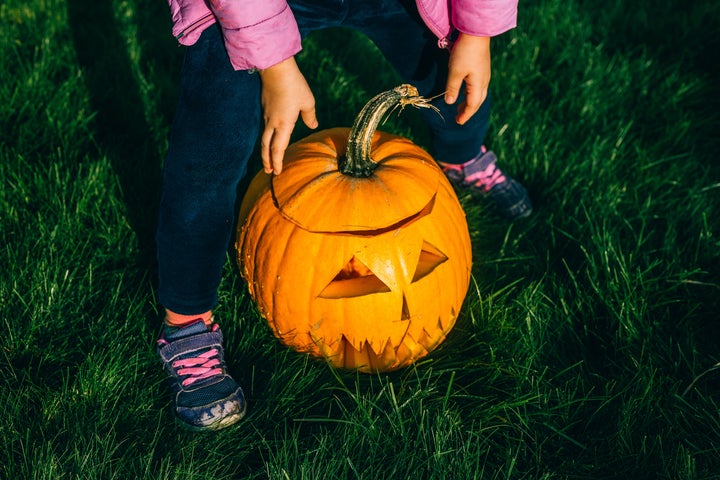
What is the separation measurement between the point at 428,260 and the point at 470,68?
1.76ft

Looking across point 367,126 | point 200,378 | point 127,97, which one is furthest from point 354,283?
point 127,97

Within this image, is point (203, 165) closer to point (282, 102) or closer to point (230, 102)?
point (230, 102)

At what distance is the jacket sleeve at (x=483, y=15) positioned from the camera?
179cm

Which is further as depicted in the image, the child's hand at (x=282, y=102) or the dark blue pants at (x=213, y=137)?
the dark blue pants at (x=213, y=137)

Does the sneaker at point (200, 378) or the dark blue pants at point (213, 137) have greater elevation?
the dark blue pants at point (213, 137)

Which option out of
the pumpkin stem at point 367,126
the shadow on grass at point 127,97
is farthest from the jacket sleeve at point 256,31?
the shadow on grass at point 127,97

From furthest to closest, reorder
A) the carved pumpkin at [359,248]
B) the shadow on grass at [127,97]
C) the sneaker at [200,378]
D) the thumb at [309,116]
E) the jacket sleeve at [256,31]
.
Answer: the shadow on grass at [127,97]
the sneaker at [200,378]
the carved pumpkin at [359,248]
the thumb at [309,116]
the jacket sleeve at [256,31]

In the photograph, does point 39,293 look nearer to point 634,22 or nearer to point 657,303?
point 657,303

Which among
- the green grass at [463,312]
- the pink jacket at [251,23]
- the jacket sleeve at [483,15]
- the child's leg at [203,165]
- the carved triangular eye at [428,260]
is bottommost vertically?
the green grass at [463,312]

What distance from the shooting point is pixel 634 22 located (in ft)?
11.3

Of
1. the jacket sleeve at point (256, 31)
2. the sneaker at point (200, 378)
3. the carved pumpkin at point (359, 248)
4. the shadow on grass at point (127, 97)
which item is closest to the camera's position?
the jacket sleeve at point (256, 31)

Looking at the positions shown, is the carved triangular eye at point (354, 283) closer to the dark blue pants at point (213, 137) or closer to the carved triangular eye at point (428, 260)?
the carved triangular eye at point (428, 260)

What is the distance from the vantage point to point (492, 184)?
2.55 m

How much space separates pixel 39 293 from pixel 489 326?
53.1 inches
